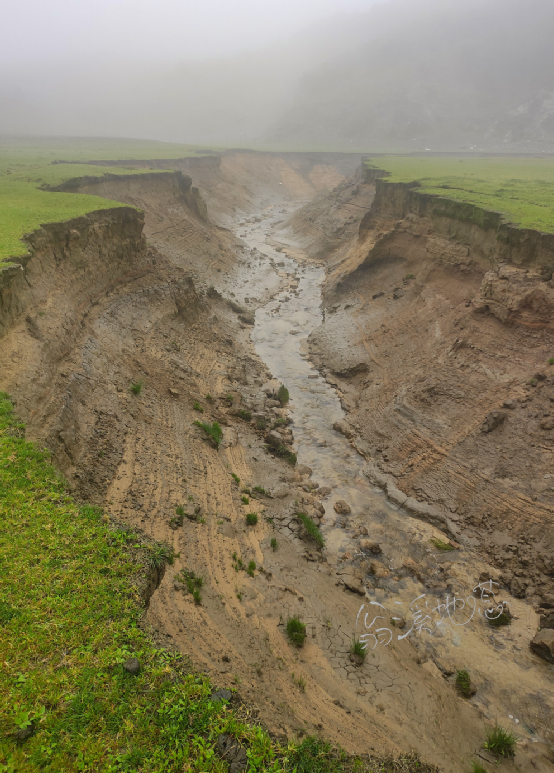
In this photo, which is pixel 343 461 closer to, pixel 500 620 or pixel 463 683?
pixel 500 620

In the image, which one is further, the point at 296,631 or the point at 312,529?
the point at 312,529

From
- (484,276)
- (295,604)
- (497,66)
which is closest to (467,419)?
(484,276)

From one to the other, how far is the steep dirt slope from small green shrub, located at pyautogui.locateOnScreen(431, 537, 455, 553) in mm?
439

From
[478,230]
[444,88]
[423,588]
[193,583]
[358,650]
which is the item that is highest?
[444,88]

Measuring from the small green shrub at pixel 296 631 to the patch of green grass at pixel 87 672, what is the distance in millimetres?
3388

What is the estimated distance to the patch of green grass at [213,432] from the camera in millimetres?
14328

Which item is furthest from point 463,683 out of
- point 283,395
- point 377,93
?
point 377,93

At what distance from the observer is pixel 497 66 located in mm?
116812

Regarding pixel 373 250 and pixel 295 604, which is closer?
pixel 295 604

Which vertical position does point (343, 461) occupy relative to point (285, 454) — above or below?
below

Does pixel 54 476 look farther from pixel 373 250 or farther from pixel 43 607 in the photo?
pixel 373 250

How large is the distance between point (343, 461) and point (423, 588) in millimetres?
5658

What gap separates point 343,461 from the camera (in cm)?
1602

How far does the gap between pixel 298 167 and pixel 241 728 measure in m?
79.4
